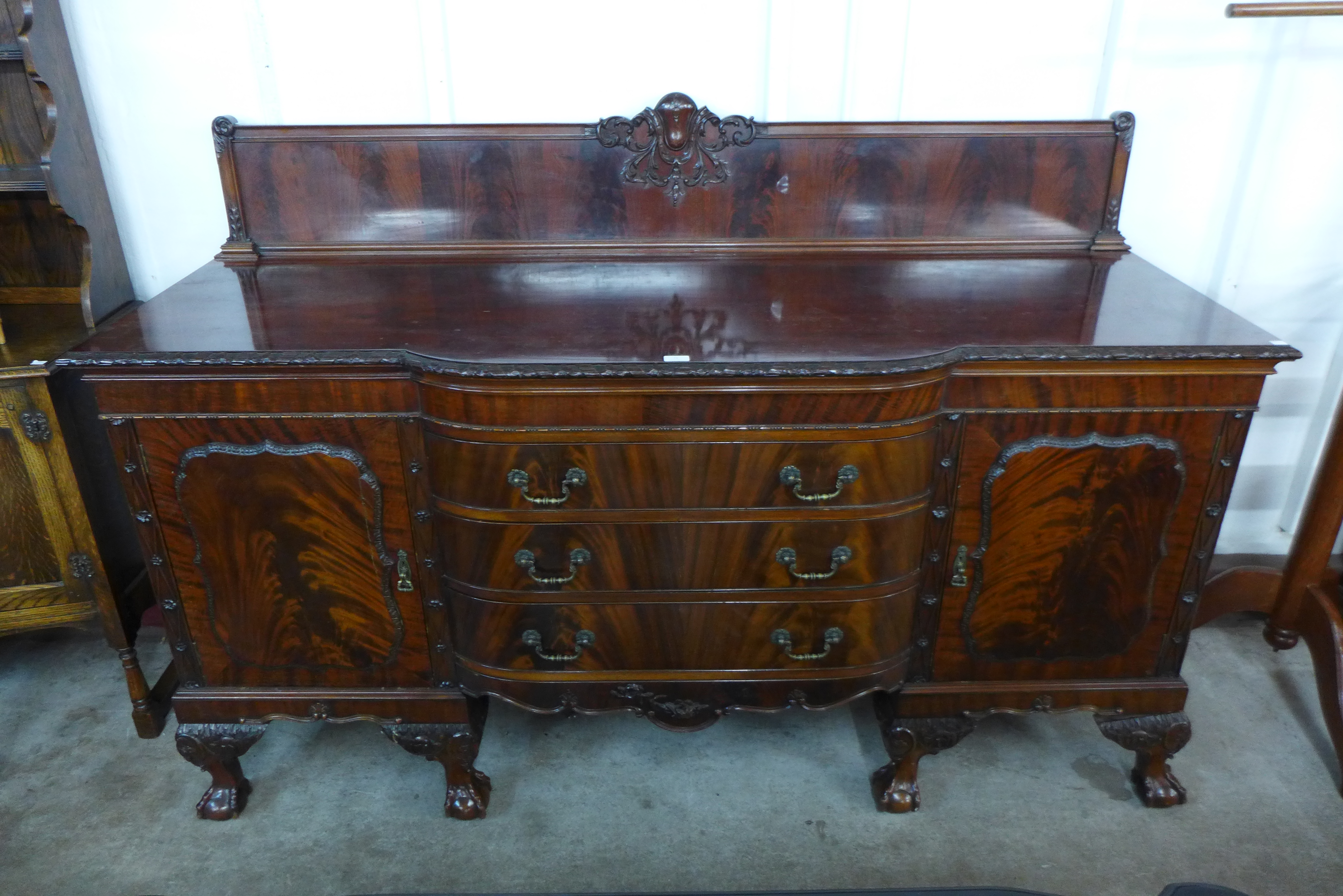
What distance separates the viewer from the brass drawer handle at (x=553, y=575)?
1677 millimetres

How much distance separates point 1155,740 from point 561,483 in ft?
4.61

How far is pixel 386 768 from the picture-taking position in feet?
7.16

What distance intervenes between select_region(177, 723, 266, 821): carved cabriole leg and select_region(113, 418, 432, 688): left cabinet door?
11cm

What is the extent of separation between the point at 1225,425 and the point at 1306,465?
117 cm

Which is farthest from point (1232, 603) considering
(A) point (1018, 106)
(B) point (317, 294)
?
(B) point (317, 294)

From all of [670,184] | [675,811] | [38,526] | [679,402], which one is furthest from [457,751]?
[670,184]

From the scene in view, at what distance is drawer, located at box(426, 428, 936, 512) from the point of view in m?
1.58

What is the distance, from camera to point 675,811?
2062 millimetres

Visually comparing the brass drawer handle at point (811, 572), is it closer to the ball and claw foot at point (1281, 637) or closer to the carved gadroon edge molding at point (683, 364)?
the carved gadroon edge molding at point (683, 364)

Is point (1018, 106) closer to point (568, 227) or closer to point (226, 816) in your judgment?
point (568, 227)

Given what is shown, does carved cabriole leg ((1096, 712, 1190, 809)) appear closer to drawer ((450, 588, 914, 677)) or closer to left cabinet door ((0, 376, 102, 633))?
drawer ((450, 588, 914, 677))

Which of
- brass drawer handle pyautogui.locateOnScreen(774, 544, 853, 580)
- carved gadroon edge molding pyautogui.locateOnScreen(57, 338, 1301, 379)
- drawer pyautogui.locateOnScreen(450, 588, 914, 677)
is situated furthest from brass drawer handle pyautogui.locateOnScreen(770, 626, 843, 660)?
carved gadroon edge molding pyautogui.locateOnScreen(57, 338, 1301, 379)

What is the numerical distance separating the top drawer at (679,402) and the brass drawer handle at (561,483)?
3.3 inches

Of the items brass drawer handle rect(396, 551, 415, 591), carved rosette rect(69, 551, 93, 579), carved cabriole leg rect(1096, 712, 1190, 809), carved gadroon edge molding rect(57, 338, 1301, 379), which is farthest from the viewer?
carved rosette rect(69, 551, 93, 579)
